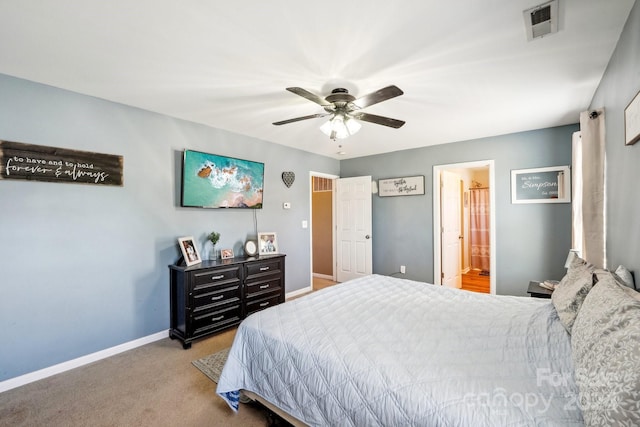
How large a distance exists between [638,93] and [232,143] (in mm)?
3672

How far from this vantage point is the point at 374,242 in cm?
527

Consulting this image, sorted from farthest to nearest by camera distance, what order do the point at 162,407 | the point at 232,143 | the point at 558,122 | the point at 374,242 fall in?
the point at 374,242, the point at 232,143, the point at 558,122, the point at 162,407

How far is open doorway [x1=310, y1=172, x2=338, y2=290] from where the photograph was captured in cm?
592

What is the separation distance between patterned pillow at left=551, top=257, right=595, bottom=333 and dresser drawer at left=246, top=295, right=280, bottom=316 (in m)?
2.90

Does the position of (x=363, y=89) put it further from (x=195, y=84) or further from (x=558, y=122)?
(x=558, y=122)

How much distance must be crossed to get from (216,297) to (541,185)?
13.9 ft

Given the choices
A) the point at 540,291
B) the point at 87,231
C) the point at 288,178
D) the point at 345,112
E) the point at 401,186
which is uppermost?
the point at 345,112

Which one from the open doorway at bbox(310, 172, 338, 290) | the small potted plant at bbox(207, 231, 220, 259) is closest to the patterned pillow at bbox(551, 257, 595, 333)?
the small potted plant at bbox(207, 231, 220, 259)

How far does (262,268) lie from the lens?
3.67 metres

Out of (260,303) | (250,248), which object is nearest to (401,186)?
(250,248)

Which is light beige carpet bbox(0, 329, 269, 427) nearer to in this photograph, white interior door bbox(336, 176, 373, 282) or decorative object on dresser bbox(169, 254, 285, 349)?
decorative object on dresser bbox(169, 254, 285, 349)

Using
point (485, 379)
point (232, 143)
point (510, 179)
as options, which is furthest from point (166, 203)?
point (510, 179)

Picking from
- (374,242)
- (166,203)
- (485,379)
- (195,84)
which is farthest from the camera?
(374,242)

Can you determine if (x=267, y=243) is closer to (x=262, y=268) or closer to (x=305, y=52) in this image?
(x=262, y=268)
